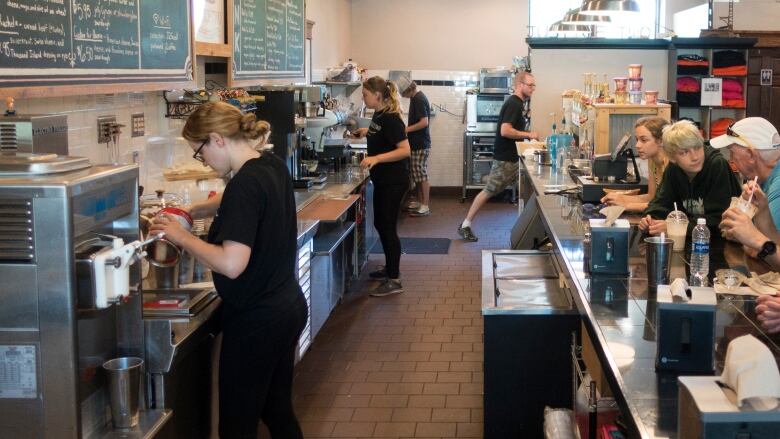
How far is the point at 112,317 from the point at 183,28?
2644 mm

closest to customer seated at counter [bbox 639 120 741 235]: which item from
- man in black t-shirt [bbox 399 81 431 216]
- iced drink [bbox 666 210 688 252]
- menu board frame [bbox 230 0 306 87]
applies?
iced drink [bbox 666 210 688 252]

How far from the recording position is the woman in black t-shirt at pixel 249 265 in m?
3.30

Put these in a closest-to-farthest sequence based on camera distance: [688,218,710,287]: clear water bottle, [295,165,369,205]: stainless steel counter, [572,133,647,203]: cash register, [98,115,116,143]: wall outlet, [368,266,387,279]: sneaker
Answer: [688,218,710,287]: clear water bottle, [98,115,116,143]: wall outlet, [572,133,647,203]: cash register, [295,165,369,205]: stainless steel counter, [368,266,387,279]: sneaker

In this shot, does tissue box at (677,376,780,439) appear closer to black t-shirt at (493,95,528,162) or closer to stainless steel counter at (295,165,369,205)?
stainless steel counter at (295,165,369,205)

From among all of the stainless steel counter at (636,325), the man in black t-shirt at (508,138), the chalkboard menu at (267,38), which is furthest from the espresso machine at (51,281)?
the man in black t-shirt at (508,138)

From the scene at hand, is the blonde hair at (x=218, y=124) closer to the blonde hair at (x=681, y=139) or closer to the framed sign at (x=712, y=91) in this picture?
the blonde hair at (x=681, y=139)

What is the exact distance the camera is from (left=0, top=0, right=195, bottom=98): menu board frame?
10.9 ft

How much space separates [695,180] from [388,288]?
3.51 metres

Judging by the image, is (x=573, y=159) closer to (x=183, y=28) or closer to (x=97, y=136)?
(x=183, y=28)

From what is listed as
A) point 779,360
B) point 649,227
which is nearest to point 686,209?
point 649,227

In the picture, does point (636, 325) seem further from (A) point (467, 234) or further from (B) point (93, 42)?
(A) point (467, 234)

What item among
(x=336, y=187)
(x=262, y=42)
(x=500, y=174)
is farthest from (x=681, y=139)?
(x=500, y=174)

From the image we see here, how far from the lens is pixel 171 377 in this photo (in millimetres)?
3346

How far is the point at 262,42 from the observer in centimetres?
738
